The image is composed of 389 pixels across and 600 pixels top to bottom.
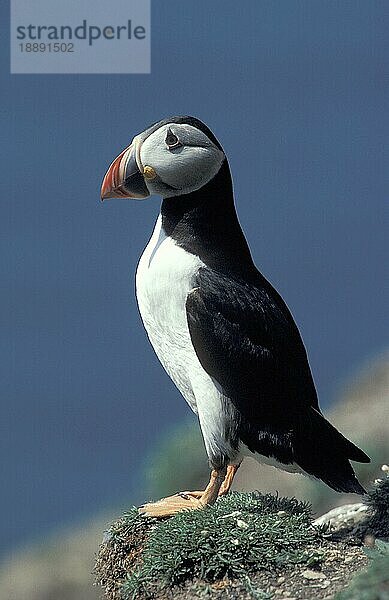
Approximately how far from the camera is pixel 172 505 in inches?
180

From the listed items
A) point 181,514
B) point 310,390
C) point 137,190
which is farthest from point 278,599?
point 137,190

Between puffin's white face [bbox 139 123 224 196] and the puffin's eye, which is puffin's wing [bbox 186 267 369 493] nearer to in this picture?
puffin's white face [bbox 139 123 224 196]

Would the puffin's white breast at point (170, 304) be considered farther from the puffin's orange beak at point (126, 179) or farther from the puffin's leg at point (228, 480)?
the puffin's leg at point (228, 480)

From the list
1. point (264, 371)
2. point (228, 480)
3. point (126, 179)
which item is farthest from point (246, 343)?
point (126, 179)

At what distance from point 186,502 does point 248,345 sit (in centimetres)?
80

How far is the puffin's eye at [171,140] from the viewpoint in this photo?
4250 mm

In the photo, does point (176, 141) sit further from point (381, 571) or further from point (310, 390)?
point (381, 571)

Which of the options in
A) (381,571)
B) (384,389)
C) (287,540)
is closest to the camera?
(381,571)

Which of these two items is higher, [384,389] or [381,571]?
[384,389]

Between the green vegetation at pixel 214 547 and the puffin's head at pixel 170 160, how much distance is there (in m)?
1.34

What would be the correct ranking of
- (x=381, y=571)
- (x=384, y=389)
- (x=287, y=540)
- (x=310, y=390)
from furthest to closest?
(x=384, y=389) → (x=310, y=390) → (x=287, y=540) → (x=381, y=571)

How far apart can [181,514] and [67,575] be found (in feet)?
14.3

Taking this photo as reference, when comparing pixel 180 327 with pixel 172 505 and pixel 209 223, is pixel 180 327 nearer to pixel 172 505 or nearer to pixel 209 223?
pixel 209 223

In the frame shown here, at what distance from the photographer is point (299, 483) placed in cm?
802
